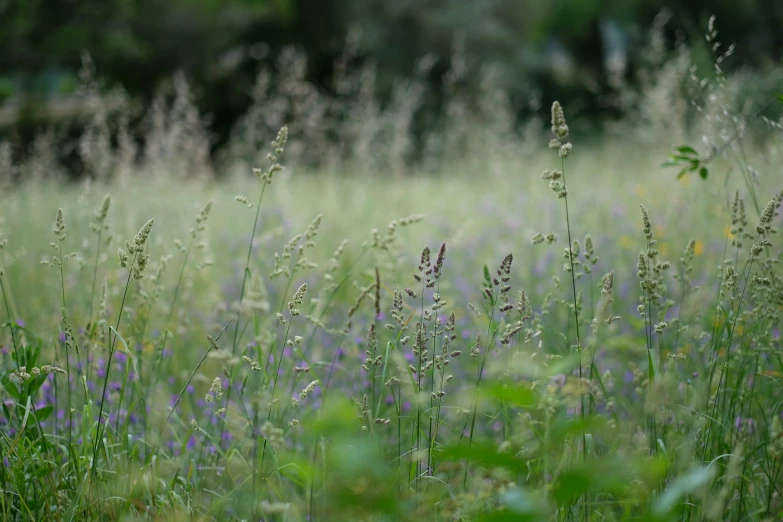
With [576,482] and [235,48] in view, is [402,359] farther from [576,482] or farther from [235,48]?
[235,48]

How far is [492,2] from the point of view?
12.7 metres

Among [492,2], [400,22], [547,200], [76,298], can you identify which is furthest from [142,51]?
[76,298]

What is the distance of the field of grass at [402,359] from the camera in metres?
1.15

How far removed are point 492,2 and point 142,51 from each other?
653 cm

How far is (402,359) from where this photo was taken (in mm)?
1579

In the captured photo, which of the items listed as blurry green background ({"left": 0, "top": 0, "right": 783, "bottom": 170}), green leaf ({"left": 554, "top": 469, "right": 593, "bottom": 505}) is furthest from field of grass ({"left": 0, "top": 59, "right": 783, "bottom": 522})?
blurry green background ({"left": 0, "top": 0, "right": 783, "bottom": 170})

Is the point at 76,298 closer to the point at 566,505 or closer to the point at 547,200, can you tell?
the point at 566,505

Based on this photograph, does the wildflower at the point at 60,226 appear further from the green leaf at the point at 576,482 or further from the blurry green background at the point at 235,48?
the blurry green background at the point at 235,48

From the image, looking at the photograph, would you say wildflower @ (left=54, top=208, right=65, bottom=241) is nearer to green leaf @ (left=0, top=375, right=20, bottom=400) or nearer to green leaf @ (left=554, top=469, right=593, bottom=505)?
green leaf @ (left=0, top=375, right=20, bottom=400)

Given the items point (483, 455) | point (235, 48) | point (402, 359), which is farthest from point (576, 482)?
point (235, 48)

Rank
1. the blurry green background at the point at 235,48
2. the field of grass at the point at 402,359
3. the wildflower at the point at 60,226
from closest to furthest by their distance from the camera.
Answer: the field of grass at the point at 402,359, the wildflower at the point at 60,226, the blurry green background at the point at 235,48

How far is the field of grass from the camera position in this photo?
115 cm

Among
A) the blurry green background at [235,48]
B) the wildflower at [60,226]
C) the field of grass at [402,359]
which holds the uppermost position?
the blurry green background at [235,48]

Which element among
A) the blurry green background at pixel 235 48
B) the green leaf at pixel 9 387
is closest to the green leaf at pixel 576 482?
the green leaf at pixel 9 387
